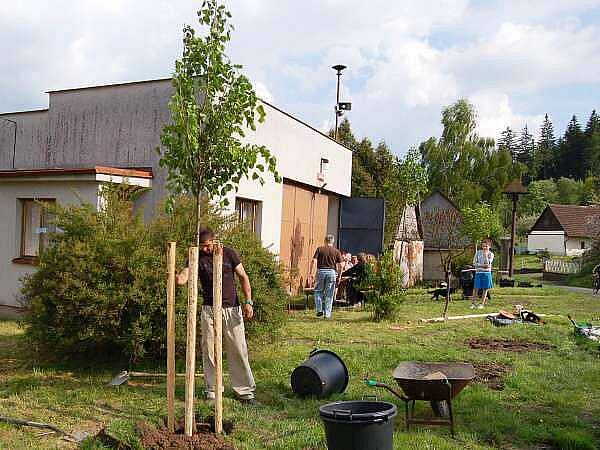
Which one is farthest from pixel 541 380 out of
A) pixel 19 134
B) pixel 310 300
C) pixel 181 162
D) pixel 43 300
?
pixel 19 134

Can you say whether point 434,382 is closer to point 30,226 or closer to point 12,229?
point 30,226

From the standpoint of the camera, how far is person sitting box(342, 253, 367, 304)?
1629 centimetres

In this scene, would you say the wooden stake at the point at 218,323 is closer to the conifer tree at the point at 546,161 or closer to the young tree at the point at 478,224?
the young tree at the point at 478,224

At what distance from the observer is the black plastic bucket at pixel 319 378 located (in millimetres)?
7438

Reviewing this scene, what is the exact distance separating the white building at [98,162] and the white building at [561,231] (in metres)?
50.6

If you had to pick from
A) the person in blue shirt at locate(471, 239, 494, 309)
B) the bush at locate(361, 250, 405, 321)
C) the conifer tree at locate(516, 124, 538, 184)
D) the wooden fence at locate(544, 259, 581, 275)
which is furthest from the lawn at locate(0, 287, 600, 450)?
the conifer tree at locate(516, 124, 538, 184)

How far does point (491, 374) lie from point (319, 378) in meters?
2.82

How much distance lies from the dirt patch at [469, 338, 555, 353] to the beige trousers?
5035 millimetres

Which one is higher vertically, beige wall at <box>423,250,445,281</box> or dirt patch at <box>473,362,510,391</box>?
beige wall at <box>423,250,445,281</box>

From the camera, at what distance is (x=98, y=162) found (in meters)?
13.8

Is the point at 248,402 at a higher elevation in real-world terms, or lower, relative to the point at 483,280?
lower

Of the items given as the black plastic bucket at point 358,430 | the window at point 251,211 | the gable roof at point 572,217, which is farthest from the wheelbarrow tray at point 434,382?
the gable roof at point 572,217

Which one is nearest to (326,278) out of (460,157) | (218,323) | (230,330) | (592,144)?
(230,330)

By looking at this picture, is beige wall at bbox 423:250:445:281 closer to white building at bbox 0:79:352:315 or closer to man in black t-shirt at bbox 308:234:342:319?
white building at bbox 0:79:352:315
